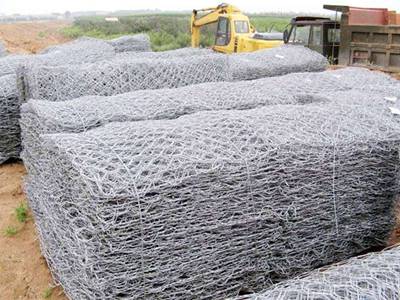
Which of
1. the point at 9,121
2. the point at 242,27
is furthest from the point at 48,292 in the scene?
the point at 242,27

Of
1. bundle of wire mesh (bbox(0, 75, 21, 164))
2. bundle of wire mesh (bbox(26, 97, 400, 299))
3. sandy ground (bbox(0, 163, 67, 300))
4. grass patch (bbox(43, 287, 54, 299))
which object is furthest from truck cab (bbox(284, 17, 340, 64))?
grass patch (bbox(43, 287, 54, 299))

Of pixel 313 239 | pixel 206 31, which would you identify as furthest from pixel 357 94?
pixel 206 31

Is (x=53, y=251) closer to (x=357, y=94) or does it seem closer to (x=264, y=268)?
(x=264, y=268)

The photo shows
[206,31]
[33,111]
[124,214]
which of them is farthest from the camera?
[206,31]

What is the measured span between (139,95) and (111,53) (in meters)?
4.61

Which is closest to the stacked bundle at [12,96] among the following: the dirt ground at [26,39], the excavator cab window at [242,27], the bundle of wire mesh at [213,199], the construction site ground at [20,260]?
the construction site ground at [20,260]

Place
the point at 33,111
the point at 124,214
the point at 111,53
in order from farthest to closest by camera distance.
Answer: the point at 111,53, the point at 33,111, the point at 124,214

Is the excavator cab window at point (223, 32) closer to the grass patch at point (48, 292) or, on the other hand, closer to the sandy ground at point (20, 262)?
the sandy ground at point (20, 262)

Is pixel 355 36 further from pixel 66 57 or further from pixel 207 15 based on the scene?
pixel 66 57

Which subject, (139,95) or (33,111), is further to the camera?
(139,95)

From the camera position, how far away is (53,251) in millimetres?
3775

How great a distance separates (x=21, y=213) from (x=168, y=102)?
1.96m

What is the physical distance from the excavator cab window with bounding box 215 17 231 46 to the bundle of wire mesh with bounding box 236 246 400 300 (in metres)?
10.7

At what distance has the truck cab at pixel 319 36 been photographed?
36.9 ft
